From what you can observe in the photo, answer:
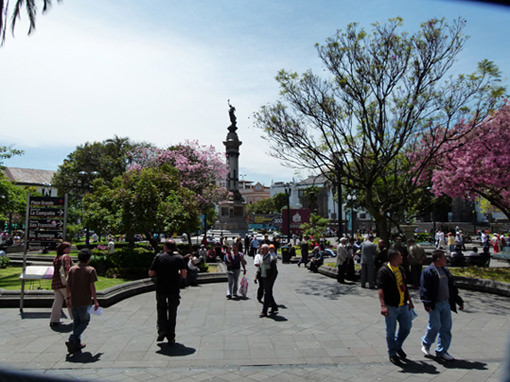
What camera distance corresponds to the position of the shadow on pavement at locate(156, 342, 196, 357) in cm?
574

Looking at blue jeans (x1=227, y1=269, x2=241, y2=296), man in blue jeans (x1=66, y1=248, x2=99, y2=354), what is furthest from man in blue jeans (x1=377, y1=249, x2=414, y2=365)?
blue jeans (x1=227, y1=269, x2=241, y2=296)

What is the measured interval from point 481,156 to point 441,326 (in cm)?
1350

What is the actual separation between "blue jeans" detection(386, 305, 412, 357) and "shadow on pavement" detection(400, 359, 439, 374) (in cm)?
21

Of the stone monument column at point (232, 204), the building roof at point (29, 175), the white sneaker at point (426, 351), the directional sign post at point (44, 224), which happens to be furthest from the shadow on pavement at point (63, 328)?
the building roof at point (29, 175)

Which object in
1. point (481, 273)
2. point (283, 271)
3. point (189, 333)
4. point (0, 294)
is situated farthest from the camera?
point (283, 271)

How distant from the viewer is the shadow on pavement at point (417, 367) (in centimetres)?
504

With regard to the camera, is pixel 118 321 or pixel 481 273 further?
pixel 481 273

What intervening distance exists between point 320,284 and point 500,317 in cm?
565

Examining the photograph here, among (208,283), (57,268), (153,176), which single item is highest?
(153,176)

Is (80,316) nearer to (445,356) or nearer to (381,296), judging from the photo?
(381,296)

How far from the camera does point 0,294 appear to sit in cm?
882

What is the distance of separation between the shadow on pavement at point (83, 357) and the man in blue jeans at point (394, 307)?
13.6 feet

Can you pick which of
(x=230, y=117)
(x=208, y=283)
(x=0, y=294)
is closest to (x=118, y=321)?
(x=0, y=294)

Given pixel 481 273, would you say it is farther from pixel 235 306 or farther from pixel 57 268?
pixel 57 268
